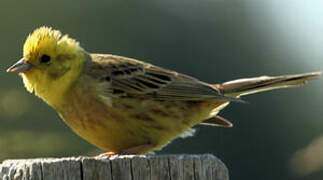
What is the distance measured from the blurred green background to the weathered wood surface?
3.46 meters

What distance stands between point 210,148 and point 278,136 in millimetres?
1666

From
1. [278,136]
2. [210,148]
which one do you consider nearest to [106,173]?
[210,148]

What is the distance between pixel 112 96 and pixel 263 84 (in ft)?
4.85

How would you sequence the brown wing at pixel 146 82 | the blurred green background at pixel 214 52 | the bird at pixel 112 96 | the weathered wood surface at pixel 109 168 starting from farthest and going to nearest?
the blurred green background at pixel 214 52, the brown wing at pixel 146 82, the bird at pixel 112 96, the weathered wood surface at pixel 109 168

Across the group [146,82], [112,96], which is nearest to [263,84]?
[146,82]

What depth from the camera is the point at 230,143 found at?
40.9 feet

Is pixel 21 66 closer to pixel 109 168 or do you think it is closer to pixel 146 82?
pixel 146 82

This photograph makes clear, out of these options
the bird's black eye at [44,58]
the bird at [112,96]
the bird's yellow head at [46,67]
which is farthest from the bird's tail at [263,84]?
the bird's black eye at [44,58]

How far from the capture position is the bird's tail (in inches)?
292

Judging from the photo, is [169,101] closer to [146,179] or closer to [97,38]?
[146,179]

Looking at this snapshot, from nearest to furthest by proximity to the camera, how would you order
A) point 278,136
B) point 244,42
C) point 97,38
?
1. point 278,136
2. point 97,38
3. point 244,42

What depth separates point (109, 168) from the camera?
183 inches

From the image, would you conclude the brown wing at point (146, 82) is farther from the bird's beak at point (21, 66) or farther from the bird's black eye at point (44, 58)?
the bird's beak at point (21, 66)

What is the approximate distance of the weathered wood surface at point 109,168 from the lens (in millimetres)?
4586
